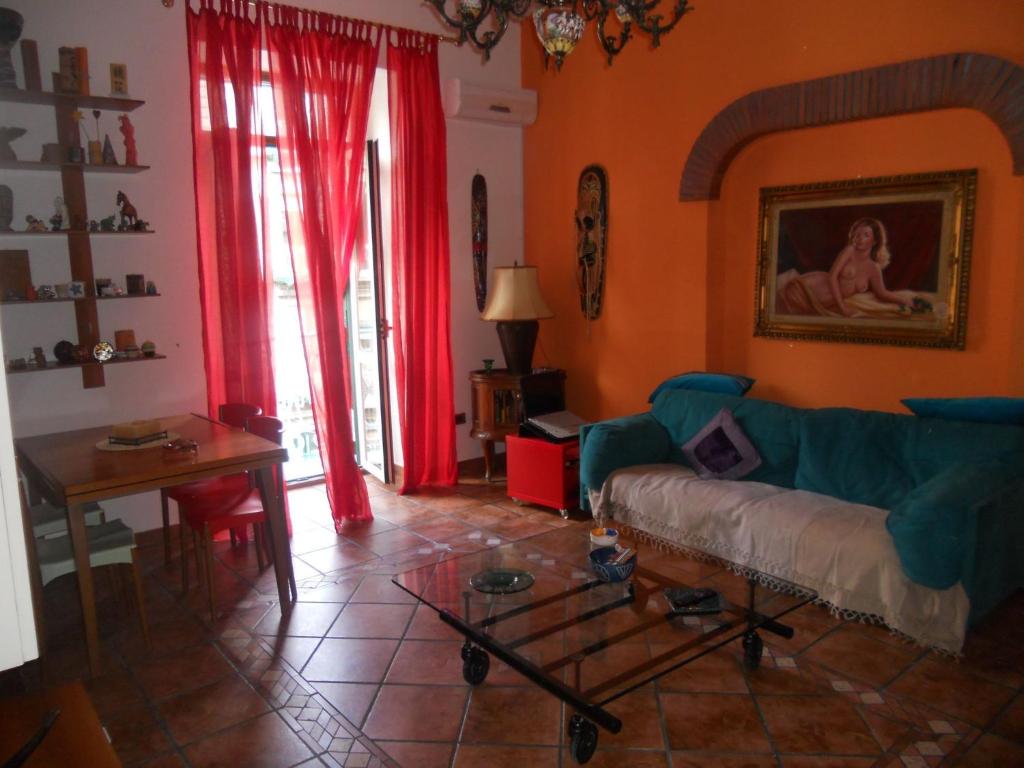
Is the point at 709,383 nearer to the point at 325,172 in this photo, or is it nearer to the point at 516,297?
the point at 516,297

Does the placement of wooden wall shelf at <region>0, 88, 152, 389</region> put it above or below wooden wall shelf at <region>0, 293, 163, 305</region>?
above

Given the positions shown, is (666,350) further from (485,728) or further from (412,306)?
(485,728)

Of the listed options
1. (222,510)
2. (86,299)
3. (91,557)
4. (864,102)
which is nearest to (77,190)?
(86,299)

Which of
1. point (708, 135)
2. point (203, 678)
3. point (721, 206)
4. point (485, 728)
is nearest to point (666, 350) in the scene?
point (721, 206)

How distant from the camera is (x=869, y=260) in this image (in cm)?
377

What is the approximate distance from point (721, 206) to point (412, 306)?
203 cm

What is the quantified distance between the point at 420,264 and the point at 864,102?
107 inches

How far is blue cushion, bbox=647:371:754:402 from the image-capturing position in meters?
4.13

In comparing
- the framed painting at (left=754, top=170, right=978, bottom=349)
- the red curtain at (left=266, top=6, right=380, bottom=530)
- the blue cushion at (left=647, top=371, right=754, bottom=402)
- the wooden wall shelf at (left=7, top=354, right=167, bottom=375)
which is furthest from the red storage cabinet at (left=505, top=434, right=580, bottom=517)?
the wooden wall shelf at (left=7, top=354, right=167, bottom=375)

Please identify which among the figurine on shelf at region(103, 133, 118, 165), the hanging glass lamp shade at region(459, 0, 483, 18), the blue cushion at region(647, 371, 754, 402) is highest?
the hanging glass lamp shade at region(459, 0, 483, 18)

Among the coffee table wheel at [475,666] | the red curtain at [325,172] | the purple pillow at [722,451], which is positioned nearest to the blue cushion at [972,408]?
the purple pillow at [722,451]

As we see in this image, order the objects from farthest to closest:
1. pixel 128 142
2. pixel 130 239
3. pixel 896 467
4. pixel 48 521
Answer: pixel 130 239 < pixel 128 142 < pixel 896 467 < pixel 48 521

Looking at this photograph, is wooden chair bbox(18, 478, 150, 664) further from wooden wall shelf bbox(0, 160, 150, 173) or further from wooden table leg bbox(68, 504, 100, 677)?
wooden wall shelf bbox(0, 160, 150, 173)

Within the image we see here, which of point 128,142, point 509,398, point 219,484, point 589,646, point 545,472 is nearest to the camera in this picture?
point 589,646
